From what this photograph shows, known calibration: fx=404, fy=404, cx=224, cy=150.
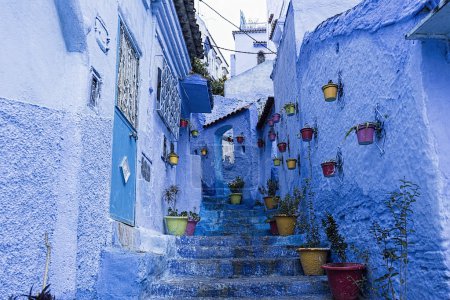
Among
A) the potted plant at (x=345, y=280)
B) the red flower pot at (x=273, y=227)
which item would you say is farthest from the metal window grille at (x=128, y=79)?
the red flower pot at (x=273, y=227)

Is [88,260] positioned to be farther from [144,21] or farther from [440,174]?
[144,21]

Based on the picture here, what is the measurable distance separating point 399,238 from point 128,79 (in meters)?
3.57

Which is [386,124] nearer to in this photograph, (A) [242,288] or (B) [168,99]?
(A) [242,288]

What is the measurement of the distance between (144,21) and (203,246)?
3505 mm

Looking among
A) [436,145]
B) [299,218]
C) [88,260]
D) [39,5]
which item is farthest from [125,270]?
[299,218]

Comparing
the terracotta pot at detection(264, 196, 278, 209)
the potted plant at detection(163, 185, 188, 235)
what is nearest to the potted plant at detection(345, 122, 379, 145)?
the potted plant at detection(163, 185, 188, 235)

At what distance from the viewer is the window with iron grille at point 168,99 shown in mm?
6961

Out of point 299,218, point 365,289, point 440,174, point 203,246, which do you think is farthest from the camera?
point 299,218

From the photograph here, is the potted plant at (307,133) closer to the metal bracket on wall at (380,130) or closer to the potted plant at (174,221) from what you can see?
the metal bracket on wall at (380,130)

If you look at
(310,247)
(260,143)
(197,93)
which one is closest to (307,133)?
(310,247)

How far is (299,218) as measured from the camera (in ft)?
24.7

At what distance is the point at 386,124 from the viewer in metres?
4.20

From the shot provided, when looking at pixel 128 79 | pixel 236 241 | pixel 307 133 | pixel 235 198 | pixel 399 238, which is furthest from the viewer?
pixel 235 198

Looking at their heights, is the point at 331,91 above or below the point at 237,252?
above
